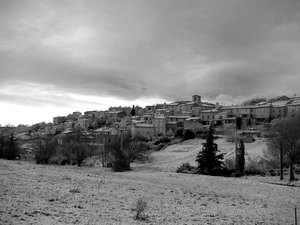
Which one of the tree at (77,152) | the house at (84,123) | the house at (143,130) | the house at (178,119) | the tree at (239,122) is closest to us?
the tree at (77,152)

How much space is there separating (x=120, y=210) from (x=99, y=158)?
161ft

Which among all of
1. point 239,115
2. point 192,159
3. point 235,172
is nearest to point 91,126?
point 239,115

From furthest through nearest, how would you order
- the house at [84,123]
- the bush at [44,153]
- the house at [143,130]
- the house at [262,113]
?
the house at [84,123] < the house at [143,130] < the house at [262,113] < the bush at [44,153]

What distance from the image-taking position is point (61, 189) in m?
17.9

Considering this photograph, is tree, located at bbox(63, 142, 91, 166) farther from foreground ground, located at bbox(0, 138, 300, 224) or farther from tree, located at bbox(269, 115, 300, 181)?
foreground ground, located at bbox(0, 138, 300, 224)

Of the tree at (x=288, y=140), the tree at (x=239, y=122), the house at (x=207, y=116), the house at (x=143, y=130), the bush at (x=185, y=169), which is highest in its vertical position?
the house at (x=207, y=116)

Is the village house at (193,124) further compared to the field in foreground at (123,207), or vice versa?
the village house at (193,124)

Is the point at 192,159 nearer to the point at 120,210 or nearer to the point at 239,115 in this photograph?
the point at 120,210

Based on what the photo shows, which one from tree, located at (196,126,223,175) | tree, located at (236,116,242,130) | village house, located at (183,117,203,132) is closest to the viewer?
tree, located at (196,126,223,175)

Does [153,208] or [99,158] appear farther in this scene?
[99,158]

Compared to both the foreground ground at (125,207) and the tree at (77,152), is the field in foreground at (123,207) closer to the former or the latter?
the foreground ground at (125,207)

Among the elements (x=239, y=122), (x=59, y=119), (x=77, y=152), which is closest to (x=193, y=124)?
(x=239, y=122)

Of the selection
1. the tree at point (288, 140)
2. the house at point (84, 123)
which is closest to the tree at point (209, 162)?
the tree at point (288, 140)

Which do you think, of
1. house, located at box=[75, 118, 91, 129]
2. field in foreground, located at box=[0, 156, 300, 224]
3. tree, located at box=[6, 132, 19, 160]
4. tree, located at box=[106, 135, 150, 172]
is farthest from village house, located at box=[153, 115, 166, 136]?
field in foreground, located at box=[0, 156, 300, 224]
